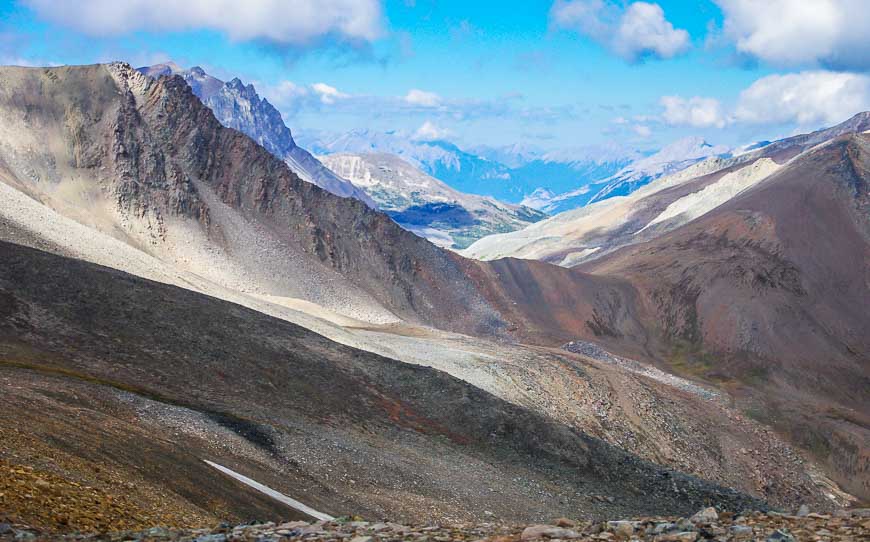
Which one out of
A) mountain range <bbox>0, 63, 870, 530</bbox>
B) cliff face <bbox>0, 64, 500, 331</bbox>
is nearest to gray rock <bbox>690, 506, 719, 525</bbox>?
mountain range <bbox>0, 63, 870, 530</bbox>

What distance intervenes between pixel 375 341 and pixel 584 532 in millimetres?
41322

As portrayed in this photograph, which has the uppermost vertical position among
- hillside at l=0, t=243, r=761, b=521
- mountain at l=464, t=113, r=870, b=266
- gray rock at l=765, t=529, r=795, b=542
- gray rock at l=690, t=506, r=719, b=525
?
mountain at l=464, t=113, r=870, b=266

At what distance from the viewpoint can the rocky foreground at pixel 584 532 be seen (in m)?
11.5

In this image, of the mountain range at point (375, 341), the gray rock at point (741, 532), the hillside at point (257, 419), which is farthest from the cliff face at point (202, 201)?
the gray rock at point (741, 532)

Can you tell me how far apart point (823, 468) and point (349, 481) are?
1927 inches

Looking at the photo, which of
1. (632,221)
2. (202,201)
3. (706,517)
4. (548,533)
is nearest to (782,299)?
(202,201)

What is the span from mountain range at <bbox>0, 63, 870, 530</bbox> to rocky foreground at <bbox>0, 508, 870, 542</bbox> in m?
1.94

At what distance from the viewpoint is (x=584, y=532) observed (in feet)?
39.7

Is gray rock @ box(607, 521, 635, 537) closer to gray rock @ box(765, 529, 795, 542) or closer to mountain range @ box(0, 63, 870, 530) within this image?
gray rock @ box(765, 529, 795, 542)

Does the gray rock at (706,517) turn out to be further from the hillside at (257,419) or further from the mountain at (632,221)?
the mountain at (632,221)

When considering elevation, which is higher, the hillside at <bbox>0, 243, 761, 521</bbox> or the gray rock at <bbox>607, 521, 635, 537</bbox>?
the gray rock at <bbox>607, 521, 635, 537</bbox>

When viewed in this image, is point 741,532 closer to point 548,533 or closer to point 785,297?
point 548,533

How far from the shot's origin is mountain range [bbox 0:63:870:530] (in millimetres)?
24922

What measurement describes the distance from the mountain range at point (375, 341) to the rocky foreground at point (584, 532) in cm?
194
